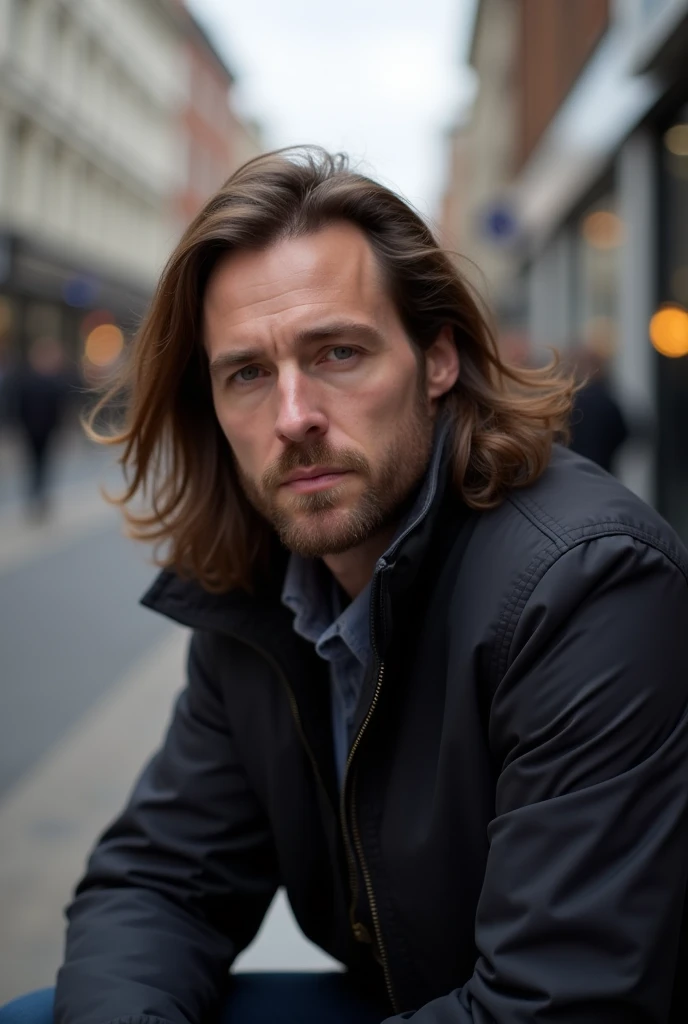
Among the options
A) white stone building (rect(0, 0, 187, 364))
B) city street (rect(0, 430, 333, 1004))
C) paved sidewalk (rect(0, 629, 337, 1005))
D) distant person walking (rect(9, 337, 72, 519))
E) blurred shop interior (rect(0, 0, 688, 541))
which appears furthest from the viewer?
white stone building (rect(0, 0, 187, 364))

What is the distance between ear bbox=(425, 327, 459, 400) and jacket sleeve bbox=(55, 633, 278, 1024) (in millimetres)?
699

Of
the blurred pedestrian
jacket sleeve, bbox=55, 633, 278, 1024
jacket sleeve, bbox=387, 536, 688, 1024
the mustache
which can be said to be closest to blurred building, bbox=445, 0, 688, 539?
the blurred pedestrian

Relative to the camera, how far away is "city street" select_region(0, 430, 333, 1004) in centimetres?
350

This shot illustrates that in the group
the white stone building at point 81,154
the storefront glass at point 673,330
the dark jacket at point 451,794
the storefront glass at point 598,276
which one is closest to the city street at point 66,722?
the dark jacket at point 451,794

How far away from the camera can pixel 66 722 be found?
560 cm

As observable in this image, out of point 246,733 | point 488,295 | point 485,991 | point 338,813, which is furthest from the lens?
point 488,295

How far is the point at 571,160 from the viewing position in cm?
1252

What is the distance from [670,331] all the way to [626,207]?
1.27 meters

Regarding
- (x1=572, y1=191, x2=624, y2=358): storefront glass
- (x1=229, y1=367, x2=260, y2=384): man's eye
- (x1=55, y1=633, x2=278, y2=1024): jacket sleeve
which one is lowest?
(x1=55, y1=633, x2=278, y2=1024): jacket sleeve

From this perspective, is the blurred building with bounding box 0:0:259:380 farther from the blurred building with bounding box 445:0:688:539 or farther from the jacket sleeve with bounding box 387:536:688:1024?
the jacket sleeve with bounding box 387:536:688:1024

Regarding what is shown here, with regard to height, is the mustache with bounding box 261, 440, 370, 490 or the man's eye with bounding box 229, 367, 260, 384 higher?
the man's eye with bounding box 229, 367, 260, 384

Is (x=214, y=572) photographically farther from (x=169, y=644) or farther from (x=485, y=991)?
(x=169, y=644)

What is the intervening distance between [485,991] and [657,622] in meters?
0.53

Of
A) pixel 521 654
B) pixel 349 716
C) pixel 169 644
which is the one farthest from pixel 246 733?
pixel 169 644
